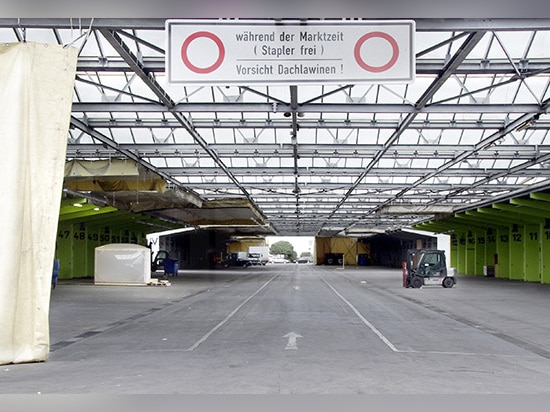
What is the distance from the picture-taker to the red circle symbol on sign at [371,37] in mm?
10703

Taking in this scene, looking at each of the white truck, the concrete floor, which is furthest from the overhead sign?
the white truck

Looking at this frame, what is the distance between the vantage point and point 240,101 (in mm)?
20344

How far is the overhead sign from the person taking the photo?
10.7m

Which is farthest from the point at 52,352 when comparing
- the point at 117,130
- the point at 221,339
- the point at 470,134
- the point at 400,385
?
the point at 470,134

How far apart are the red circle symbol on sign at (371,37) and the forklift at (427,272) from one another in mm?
28390

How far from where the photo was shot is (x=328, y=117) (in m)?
23.5

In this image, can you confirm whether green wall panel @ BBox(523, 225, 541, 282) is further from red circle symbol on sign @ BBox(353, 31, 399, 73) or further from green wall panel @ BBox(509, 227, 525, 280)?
red circle symbol on sign @ BBox(353, 31, 399, 73)

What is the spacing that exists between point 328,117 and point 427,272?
18.0 metres

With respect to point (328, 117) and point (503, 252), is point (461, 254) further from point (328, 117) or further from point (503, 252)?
point (328, 117)

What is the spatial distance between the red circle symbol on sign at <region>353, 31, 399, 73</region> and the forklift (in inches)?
1118

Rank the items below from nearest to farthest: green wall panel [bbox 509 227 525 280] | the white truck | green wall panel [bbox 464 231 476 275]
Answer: green wall panel [bbox 509 227 525 280] → green wall panel [bbox 464 231 476 275] → the white truck

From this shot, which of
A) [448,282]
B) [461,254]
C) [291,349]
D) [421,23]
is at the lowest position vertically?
[291,349]

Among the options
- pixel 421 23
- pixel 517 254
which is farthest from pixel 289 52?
pixel 517 254

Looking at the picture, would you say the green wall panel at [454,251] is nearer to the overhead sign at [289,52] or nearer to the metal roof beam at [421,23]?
the metal roof beam at [421,23]
